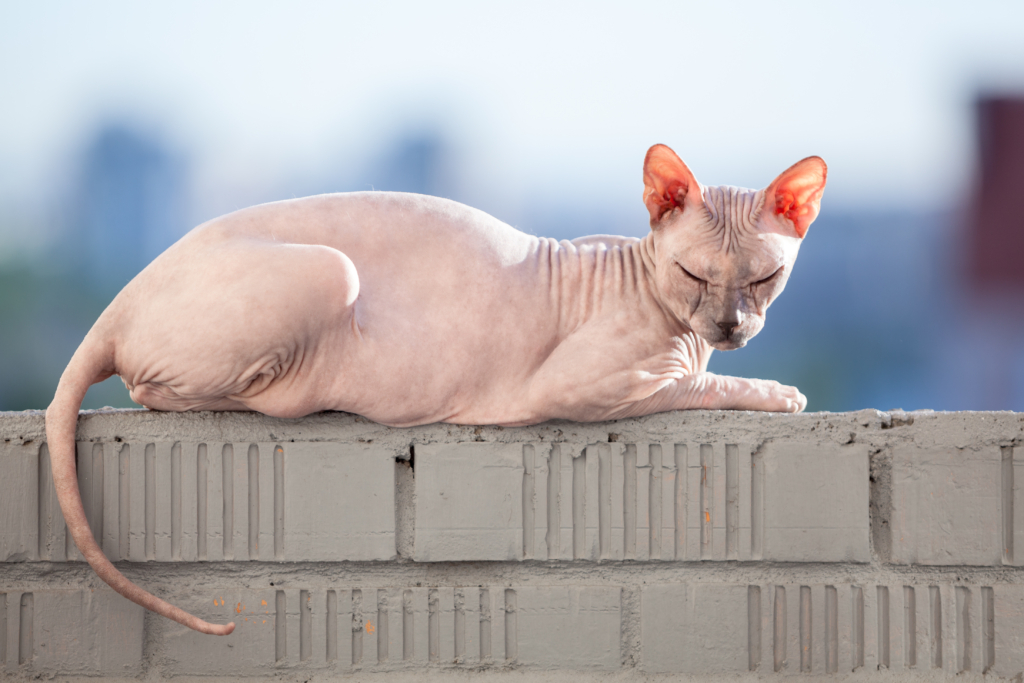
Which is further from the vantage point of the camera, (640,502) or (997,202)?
(997,202)

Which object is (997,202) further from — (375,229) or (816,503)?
(375,229)

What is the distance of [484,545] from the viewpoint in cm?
98

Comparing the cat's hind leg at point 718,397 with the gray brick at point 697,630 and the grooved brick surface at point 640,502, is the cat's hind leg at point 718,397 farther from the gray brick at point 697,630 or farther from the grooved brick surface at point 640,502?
the gray brick at point 697,630

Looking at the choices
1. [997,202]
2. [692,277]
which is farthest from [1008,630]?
[997,202]

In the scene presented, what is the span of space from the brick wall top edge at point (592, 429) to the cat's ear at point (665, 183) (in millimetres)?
279

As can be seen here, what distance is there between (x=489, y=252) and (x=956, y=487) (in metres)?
0.68

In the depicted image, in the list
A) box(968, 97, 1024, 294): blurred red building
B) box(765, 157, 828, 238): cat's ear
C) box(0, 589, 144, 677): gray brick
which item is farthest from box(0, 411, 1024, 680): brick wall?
box(968, 97, 1024, 294): blurred red building

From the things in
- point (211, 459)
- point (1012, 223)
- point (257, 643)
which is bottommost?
point (257, 643)

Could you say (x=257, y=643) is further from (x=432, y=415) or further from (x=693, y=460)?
(x=693, y=460)

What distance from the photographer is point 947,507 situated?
98 cm

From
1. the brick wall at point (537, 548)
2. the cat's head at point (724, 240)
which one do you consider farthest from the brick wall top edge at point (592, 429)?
the cat's head at point (724, 240)

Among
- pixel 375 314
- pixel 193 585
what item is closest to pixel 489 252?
pixel 375 314

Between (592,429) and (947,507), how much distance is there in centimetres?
47

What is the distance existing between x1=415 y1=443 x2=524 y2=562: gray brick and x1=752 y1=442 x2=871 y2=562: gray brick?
326mm
